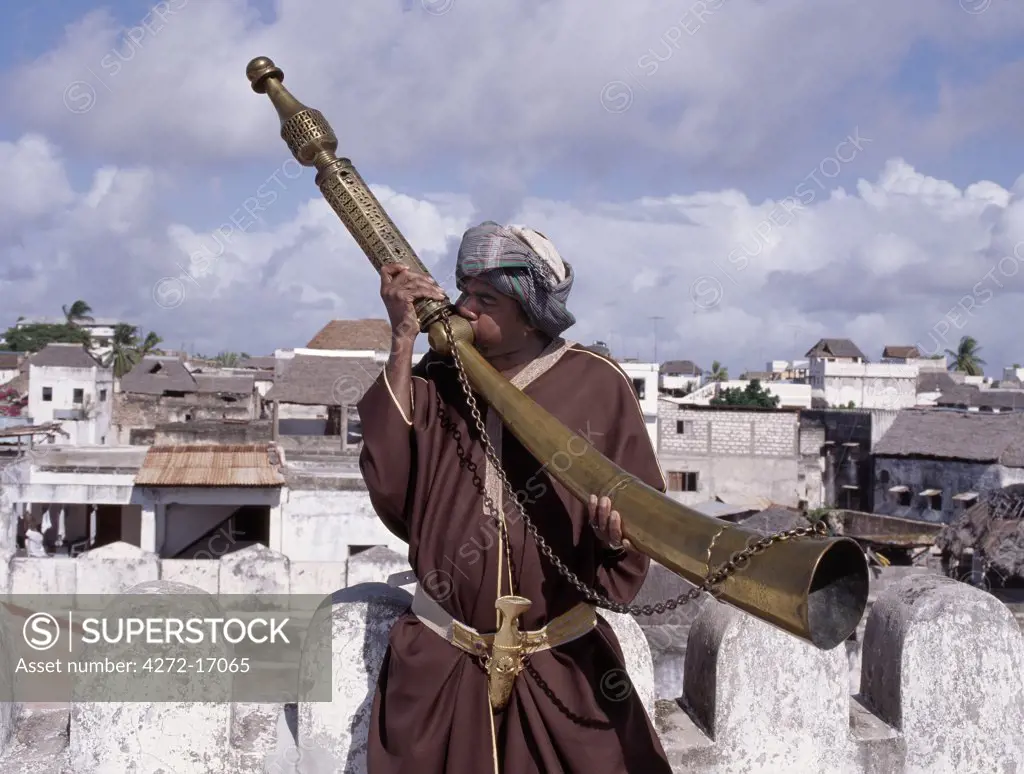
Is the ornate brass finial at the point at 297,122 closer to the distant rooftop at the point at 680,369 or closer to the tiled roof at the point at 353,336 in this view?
the tiled roof at the point at 353,336

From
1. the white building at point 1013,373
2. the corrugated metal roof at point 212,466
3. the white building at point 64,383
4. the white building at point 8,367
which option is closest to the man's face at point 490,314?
the corrugated metal roof at point 212,466

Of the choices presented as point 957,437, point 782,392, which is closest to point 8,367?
point 782,392

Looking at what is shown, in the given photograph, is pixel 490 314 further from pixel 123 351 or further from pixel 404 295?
pixel 123 351

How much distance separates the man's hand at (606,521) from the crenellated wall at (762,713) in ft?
3.29

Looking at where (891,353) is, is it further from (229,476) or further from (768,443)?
(229,476)

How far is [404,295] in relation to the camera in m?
2.58

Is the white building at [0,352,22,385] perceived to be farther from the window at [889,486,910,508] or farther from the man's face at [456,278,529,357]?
the man's face at [456,278,529,357]

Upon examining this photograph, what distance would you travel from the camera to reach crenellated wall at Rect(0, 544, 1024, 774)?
10.5 ft

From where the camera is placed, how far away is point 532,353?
2.80 m

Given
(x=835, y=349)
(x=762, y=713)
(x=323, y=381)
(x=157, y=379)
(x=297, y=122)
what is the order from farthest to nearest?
1. (x=835, y=349)
2. (x=157, y=379)
3. (x=323, y=381)
4. (x=762, y=713)
5. (x=297, y=122)

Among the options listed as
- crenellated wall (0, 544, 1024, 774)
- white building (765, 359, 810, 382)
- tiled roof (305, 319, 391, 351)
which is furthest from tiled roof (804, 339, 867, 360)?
crenellated wall (0, 544, 1024, 774)

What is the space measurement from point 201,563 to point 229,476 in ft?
14.2

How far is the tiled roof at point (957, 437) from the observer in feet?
97.8

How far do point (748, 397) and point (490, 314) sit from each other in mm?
47347
